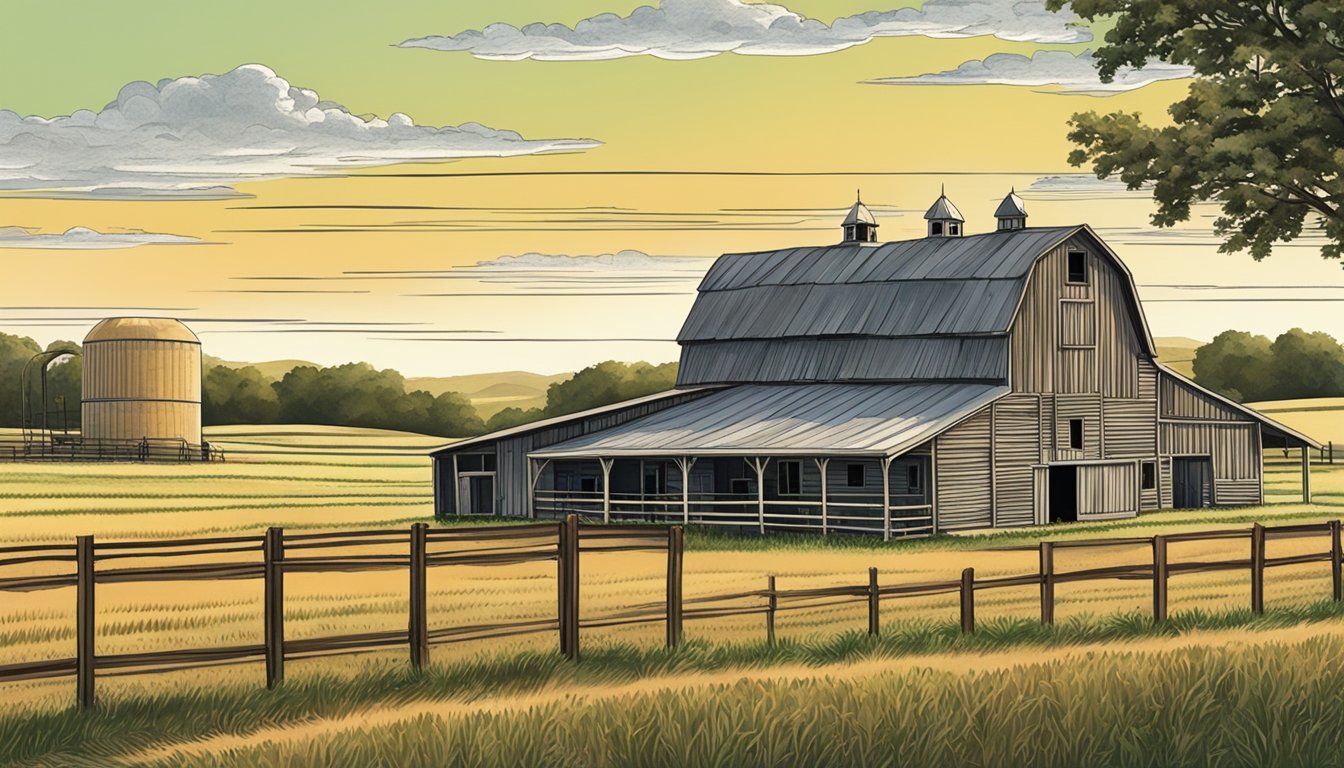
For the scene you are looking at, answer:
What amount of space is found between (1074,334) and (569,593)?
1525 inches

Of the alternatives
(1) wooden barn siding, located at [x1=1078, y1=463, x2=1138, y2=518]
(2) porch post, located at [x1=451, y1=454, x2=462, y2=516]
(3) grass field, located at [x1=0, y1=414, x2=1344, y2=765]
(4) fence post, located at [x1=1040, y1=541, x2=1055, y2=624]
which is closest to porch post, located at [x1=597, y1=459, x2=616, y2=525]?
(2) porch post, located at [x1=451, y1=454, x2=462, y2=516]

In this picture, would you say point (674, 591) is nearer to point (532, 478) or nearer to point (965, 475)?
point (965, 475)

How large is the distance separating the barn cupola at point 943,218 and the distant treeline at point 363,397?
286ft

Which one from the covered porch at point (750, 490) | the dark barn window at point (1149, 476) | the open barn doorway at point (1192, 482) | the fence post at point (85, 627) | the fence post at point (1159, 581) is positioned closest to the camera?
the fence post at point (85, 627)

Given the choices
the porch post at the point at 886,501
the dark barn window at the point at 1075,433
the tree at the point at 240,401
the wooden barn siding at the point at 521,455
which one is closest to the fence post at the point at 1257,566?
the porch post at the point at 886,501

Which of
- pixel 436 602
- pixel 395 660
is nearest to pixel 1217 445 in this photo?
pixel 436 602

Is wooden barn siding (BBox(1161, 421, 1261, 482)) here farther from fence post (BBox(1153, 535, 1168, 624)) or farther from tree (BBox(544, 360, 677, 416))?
tree (BBox(544, 360, 677, 416))

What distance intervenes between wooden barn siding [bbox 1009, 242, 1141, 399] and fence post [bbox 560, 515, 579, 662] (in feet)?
118

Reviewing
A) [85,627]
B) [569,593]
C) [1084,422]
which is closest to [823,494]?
[1084,422]

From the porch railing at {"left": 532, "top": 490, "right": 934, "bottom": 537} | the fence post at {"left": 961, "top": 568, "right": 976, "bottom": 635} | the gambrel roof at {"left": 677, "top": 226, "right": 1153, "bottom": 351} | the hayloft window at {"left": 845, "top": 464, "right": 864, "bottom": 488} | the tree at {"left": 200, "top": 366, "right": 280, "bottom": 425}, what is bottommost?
the porch railing at {"left": 532, "top": 490, "right": 934, "bottom": 537}

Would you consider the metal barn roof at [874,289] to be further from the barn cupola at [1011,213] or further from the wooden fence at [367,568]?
the wooden fence at [367,568]

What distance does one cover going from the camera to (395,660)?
21109mm

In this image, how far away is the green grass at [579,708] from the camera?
1498cm

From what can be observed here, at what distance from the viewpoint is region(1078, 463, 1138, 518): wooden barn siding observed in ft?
185
